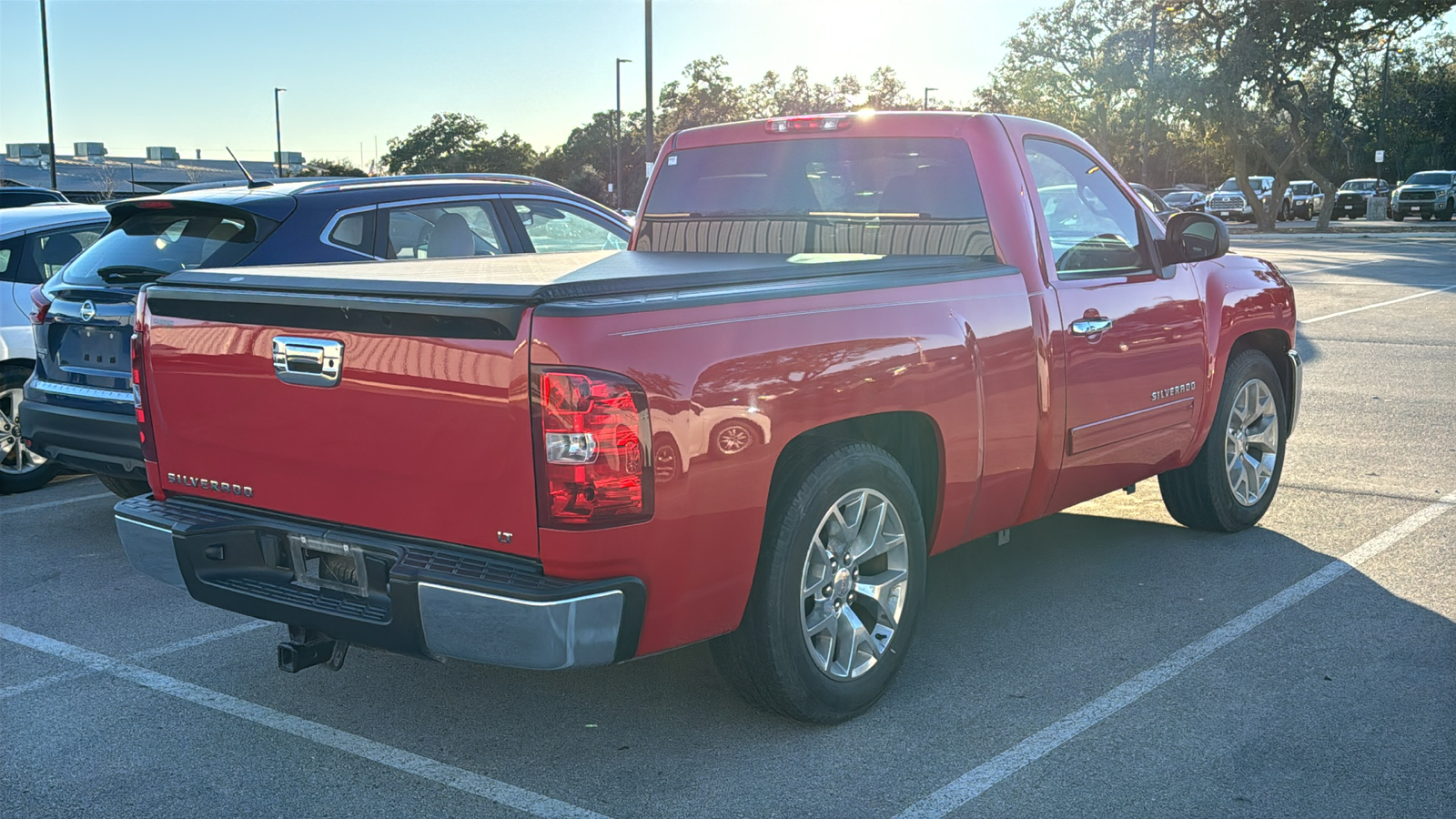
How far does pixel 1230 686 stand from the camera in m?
4.41

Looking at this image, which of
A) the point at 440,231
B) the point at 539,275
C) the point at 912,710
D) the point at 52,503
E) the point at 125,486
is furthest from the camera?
the point at 52,503

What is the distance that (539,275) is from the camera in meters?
3.86

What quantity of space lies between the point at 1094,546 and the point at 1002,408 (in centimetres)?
194

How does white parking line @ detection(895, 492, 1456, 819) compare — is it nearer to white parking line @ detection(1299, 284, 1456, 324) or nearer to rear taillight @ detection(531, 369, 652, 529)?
rear taillight @ detection(531, 369, 652, 529)

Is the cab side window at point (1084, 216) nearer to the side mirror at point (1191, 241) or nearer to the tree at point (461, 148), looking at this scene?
the side mirror at point (1191, 241)

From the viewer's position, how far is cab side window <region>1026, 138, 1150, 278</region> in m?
5.16

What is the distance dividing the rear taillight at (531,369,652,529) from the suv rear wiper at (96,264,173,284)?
4010 millimetres

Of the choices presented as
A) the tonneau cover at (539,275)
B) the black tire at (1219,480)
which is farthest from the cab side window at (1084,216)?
the black tire at (1219,480)

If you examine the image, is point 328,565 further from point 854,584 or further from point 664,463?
point 854,584

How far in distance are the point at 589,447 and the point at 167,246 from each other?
426 cm

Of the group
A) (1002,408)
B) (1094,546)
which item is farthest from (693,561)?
(1094,546)

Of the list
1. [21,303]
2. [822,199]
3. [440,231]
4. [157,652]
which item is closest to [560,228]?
[440,231]

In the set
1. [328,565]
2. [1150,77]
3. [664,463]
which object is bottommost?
[328,565]

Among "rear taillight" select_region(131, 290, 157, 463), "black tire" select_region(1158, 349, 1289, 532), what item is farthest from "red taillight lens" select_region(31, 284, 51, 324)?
"black tire" select_region(1158, 349, 1289, 532)
